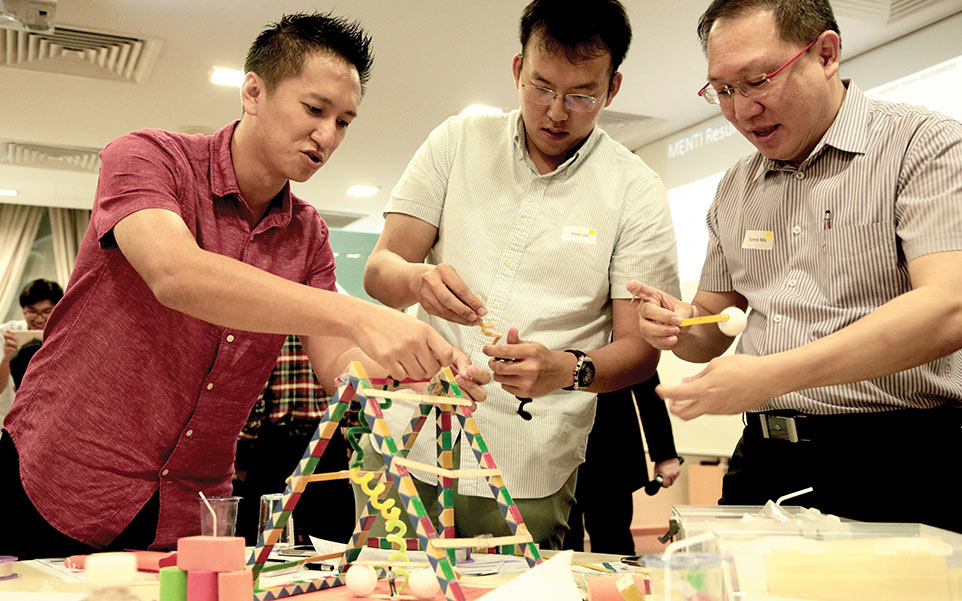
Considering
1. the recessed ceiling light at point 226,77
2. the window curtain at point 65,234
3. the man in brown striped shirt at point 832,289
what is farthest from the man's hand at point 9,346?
the window curtain at point 65,234

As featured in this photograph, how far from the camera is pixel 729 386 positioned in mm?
1409

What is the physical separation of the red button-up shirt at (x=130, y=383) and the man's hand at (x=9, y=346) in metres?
3.32

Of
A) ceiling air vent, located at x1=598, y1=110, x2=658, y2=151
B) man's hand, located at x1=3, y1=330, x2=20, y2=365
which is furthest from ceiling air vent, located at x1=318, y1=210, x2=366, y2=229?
man's hand, located at x1=3, y1=330, x2=20, y2=365

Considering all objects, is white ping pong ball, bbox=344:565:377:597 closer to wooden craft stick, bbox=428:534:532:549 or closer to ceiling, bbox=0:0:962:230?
wooden craft stick, bbox=428:534:532:549

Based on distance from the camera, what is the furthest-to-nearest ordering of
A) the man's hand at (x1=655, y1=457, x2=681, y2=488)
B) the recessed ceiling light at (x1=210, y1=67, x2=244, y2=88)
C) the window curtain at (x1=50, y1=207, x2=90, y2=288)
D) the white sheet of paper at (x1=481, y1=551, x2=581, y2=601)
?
the window curtain at (x1=50, y1=207, x2=90, y2=288) → the recessed ceiling light at (x1=210, y1=67, x2=244, y2=88) → the man's hand at (x1=655, y1=457, x2=681, y2=488) → the white sheet of paper at (x1=481, y1=551, x2=581, y2=601)

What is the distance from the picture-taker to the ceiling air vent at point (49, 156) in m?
7.59

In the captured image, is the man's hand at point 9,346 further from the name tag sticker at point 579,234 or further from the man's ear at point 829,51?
the man's ear at point 829,51

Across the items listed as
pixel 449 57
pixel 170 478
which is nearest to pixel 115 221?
pixel 170 478

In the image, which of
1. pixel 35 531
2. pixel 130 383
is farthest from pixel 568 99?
pixel 35 531

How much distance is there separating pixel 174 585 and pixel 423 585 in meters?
0.36

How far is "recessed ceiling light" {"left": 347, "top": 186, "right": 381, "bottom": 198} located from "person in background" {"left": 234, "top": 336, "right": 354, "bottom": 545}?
5.02m

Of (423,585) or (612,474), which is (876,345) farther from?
(612,474)

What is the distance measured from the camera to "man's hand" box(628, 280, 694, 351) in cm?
170

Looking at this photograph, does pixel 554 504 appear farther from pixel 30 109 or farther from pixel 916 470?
pixel 30 109
